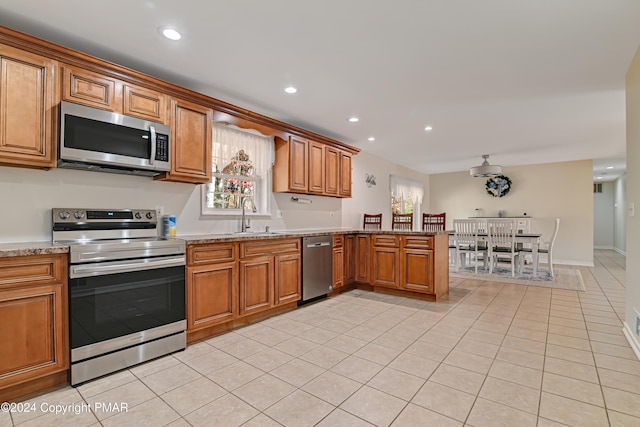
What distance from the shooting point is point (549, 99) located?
11.6ft

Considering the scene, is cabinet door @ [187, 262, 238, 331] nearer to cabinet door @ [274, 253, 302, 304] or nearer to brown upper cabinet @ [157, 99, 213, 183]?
cabinet door @ [274, 253, 302, 304]

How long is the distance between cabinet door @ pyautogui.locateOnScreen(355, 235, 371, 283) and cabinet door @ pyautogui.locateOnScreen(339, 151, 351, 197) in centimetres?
81

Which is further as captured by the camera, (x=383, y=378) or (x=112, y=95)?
(x=112, y=95)

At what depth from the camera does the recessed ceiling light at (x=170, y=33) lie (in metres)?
2.25

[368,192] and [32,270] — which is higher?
[368,192]

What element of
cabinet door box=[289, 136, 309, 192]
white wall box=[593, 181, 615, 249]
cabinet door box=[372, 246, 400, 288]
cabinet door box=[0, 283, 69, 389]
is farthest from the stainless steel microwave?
white wall box=[593, 181, 615, 249]

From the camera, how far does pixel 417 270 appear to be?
420 centimetres

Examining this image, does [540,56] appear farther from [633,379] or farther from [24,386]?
[24,386]

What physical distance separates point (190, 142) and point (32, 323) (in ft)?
5.99

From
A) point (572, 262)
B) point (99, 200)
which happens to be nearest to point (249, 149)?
point (99, 200)

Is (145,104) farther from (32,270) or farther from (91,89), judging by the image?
(32,270)

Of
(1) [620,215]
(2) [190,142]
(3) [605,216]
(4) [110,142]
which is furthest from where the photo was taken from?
(3) [605,216]

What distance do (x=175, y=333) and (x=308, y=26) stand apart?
259 cm

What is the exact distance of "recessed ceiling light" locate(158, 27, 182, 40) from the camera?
225cm
